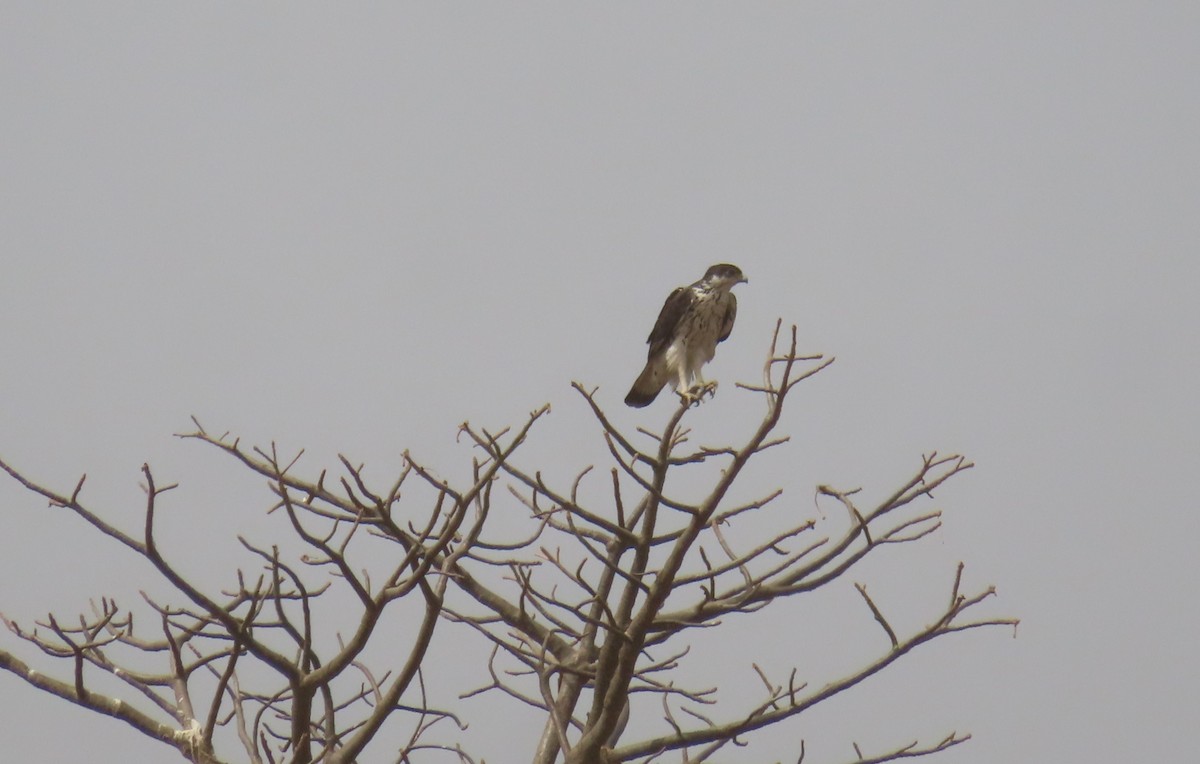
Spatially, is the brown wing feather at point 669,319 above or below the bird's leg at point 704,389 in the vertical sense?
above

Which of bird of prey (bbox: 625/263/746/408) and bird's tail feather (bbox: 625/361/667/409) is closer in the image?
bird of prey (bbox: 625/263/746/408)

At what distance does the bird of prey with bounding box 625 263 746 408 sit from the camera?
23.4 ft

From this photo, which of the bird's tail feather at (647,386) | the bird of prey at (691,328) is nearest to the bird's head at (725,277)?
the bird of prey at (691,328)

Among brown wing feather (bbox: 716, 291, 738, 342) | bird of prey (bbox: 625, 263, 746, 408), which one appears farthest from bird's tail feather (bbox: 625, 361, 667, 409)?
brown wing feather (bbox: 716, 291, 738, 342)

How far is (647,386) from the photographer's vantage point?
742 centimetres

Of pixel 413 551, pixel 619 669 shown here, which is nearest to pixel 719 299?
pixel 619 669

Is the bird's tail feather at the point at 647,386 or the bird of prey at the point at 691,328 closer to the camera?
the bird of prey at the point at 691,328

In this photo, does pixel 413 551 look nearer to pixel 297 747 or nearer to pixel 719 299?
pixel 297 747

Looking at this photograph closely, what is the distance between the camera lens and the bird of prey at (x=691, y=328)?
7.14m

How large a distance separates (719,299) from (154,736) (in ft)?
14.6

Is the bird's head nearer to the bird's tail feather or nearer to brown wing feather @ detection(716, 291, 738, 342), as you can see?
brown wing feather @ detection(716, 291, 738, 342)

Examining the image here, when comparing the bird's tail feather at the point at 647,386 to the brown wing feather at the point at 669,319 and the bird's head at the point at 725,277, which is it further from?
the bird's head at the point at 725,277

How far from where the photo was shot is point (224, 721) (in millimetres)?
3830

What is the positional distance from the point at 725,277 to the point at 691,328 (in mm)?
350
